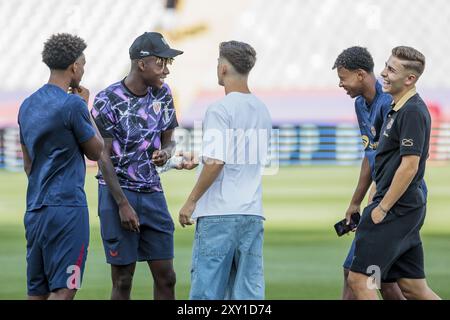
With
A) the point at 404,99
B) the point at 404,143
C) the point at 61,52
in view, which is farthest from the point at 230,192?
the point at 61,52

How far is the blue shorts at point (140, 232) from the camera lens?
7.58m

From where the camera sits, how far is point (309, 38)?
40.7 metres

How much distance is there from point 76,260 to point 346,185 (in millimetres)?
15287

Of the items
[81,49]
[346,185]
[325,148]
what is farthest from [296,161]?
[81,49]

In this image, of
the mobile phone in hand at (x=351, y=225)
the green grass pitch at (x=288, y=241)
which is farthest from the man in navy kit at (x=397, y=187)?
the green grass pitch at (x=288, y=241)

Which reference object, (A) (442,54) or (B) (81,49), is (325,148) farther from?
(B) (81,49)

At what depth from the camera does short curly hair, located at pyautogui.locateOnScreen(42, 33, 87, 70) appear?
6777 mm

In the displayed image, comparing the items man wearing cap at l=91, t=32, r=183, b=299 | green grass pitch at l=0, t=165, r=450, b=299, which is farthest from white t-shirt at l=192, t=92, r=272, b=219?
green grass pitch at l=0, t=165, r=450, b=299

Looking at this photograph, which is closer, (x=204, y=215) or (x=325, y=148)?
(x=204, y=215)

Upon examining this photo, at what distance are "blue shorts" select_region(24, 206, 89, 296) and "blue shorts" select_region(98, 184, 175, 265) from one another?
29.4 inches

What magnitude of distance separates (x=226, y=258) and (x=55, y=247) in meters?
1.08

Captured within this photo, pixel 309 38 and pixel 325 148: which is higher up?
pixel 309 38

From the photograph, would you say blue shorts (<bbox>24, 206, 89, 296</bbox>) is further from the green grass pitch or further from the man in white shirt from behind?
Answer: the green grass pitch
